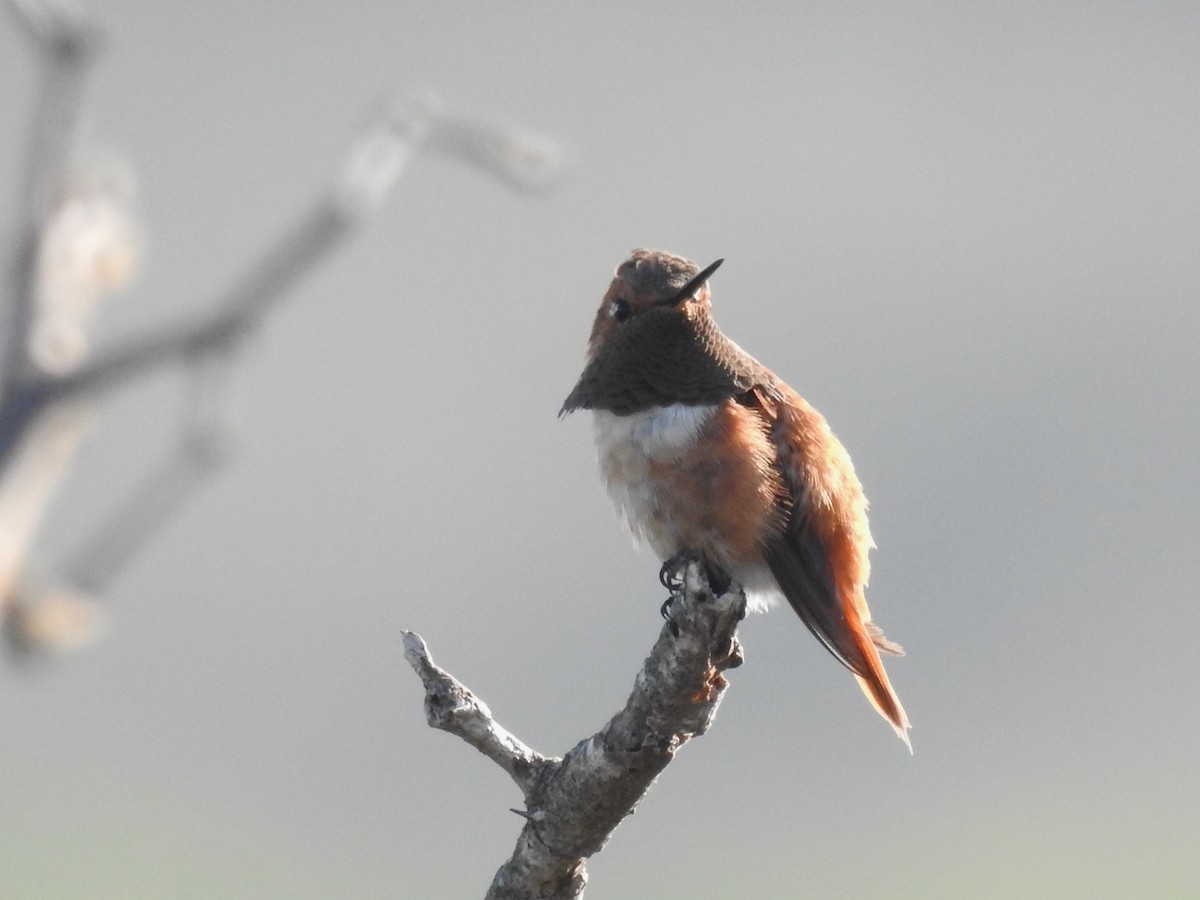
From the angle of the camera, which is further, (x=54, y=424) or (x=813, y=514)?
(x=813, y=514)

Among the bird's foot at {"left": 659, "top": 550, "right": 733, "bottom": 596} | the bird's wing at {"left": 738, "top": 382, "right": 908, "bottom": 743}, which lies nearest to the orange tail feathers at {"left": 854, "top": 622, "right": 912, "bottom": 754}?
the bird's wing at {"left": 738, "top": 382, "right": 908, "bottom": 743}

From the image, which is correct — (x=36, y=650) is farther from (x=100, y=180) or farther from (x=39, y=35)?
(x=100, y=180)

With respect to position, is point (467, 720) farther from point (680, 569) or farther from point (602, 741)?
point (680, 569)

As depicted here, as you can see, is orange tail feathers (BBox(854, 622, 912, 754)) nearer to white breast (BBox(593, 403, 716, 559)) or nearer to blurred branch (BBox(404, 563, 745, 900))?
white breast (BBox(593, 403, 716, 559))

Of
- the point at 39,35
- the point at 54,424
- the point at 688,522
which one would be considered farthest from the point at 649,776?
the point at 39,35

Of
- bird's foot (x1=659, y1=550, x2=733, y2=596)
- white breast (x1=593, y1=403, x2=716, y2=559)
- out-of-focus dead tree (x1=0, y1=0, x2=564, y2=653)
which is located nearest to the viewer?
out-of-focus dead tree (x1=0, y1=0, x2=564, y2=653)
